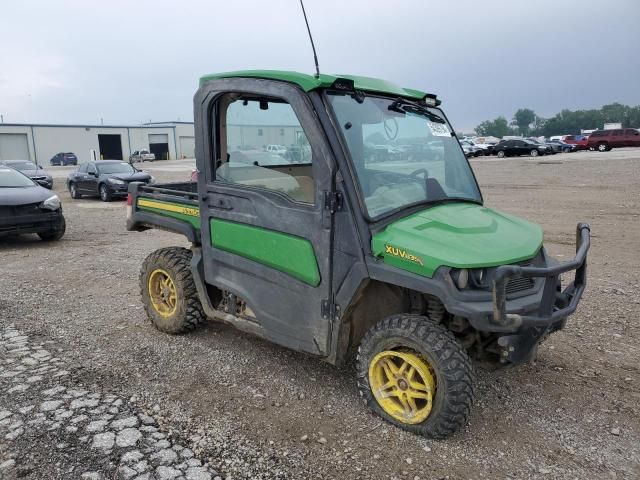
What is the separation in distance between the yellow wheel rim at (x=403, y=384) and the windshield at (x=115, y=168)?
58.2 feet

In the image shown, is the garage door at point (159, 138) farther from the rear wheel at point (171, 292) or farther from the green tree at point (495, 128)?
the green tree at point (495, 128)

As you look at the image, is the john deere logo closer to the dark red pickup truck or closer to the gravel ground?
the gravel ground

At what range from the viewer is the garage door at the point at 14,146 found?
182 feet

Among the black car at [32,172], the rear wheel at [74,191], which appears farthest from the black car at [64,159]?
the rear wheel at [74,191]

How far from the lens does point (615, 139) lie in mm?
38781

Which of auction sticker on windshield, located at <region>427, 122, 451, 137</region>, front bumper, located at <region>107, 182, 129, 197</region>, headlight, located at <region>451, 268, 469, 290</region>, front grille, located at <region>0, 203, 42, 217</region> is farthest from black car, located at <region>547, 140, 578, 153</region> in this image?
headlight, located at <region>451, 268, 469, 290</region>

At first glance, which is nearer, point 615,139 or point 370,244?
point 370,244

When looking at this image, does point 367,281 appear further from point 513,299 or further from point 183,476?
point 183,476

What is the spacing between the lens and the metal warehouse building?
57.0 metres

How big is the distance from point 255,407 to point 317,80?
2263 millimetres

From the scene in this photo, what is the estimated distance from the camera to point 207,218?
4270 millimetres

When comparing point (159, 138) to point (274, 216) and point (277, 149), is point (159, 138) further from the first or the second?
point (274, 216)

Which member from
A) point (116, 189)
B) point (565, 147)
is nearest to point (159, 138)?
point (565, 147)

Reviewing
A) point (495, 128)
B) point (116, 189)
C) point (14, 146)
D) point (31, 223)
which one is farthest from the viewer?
point (495, 128)
